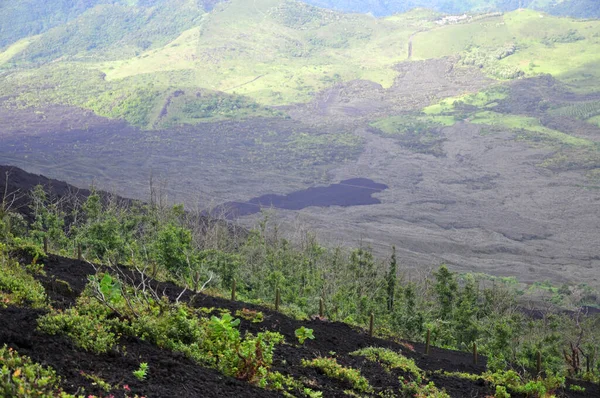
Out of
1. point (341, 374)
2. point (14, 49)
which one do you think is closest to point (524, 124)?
point (341, 374)

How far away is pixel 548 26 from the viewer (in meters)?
160

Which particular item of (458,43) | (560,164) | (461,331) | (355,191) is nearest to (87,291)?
(461,331)

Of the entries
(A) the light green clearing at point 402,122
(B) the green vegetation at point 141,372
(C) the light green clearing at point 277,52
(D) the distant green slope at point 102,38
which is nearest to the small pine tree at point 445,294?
A: (B) the green vegetation at point 141,372

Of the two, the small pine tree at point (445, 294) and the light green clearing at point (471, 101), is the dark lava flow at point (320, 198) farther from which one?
the light green clearing at point (471, 101)

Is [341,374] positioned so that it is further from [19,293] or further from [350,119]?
[350,119]

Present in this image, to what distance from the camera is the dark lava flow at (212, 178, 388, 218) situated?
7756cm

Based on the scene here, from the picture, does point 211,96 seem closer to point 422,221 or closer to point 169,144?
point 169,144

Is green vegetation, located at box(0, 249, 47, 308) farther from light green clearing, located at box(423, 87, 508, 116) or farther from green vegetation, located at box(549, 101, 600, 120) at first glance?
light green clearing, located at box(423, 87, 508, 116)

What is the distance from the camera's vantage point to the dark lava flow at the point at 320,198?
77.6 meters

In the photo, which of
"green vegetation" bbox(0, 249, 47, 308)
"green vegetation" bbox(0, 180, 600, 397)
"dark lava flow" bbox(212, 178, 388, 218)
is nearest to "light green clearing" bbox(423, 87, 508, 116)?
"dark lava flow" bbox(212, 178, 388, 218)

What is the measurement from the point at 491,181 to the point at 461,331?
68.2 m

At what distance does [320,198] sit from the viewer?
84.1 metres

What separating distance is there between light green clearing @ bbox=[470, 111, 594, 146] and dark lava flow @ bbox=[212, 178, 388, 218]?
128ft

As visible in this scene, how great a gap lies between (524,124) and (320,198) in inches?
2156
